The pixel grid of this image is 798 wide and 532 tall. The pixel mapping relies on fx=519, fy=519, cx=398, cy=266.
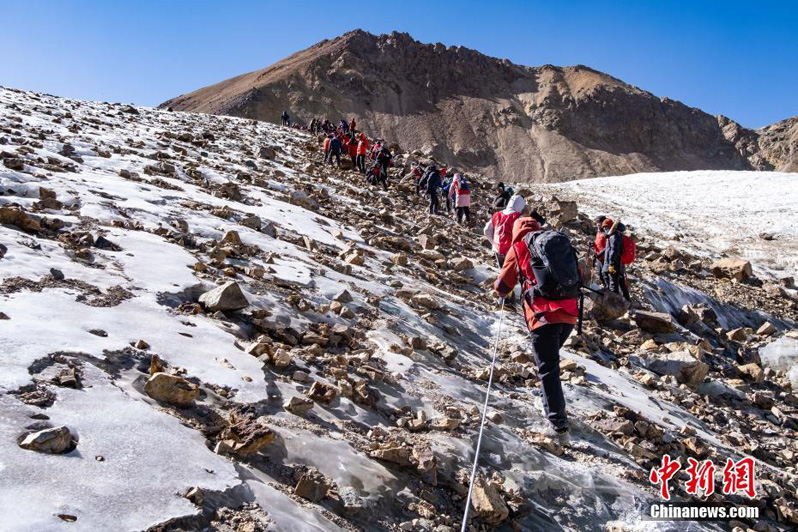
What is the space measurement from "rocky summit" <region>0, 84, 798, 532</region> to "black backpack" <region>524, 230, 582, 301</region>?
1.34 meters

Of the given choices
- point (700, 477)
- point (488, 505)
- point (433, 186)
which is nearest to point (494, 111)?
point (433, 186)

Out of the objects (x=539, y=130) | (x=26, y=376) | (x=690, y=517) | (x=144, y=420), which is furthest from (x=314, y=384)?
(x=539, y=130)

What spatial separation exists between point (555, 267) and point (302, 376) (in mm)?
2252

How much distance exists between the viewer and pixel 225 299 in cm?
509

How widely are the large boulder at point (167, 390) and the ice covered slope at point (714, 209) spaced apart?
64.8 ft

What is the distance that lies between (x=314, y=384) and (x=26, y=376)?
6.06ft

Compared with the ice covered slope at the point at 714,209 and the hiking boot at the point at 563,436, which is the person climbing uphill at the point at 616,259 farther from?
the ice covered slope at the point at 714,209

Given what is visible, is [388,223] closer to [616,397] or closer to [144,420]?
[616,397]

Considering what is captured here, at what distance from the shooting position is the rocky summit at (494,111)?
79.2m

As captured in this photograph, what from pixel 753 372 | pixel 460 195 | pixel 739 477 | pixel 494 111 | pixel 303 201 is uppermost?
pixel 494 111

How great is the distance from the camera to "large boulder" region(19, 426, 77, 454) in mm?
2467

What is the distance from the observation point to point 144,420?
2.95 meters

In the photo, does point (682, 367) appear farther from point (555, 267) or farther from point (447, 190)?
point (447, 190)

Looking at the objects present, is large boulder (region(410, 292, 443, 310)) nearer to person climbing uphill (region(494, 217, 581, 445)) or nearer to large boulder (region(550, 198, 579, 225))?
person climbing uphill (region(494, 217, 581, 445))
